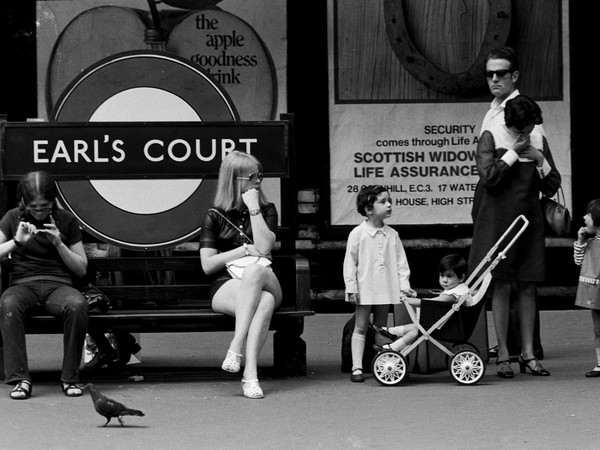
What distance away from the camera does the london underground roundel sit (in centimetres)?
851

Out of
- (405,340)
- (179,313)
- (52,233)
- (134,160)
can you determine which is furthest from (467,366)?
(52,233)

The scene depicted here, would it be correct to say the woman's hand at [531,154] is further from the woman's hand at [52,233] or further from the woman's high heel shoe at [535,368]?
the woman's hand at [52,233]

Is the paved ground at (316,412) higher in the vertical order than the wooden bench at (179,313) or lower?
lower

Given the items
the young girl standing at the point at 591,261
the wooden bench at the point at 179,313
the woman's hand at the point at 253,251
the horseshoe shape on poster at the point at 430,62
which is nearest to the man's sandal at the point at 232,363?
the wooden bench at the point at 179,313

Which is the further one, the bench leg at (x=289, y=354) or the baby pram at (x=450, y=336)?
the bench leg at (x=289, y=354)

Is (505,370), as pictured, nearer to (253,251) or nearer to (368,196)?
(368,196)

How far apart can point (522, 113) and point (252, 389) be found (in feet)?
7.73

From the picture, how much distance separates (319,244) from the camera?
11.3 metres

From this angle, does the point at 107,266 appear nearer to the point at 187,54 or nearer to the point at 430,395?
the point at 430,395

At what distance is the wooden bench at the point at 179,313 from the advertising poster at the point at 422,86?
240cm

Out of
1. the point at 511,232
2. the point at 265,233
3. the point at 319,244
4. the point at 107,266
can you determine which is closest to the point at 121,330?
the point at 107,266

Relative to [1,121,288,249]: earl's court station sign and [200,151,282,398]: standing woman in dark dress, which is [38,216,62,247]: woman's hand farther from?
[200,151,282,398]: standing woman in dark dress

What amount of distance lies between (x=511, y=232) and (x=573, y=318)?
306 centimetres

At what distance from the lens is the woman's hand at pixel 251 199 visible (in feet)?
26.0
